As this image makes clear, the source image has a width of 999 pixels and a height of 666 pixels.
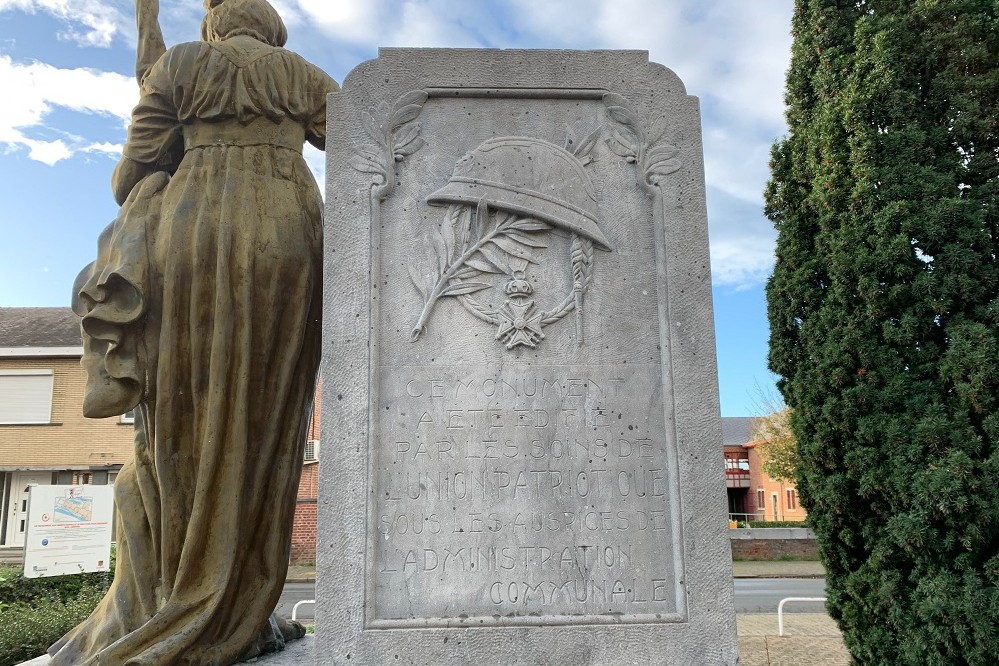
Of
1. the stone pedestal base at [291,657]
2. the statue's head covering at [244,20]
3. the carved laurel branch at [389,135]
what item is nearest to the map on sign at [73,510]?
the stone pedestal base at [291,657]

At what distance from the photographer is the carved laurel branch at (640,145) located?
3.48 metres

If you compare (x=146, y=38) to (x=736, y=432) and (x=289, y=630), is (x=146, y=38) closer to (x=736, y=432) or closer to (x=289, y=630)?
(x=289, y=630)

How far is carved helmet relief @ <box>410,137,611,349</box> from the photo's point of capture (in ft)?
10.8

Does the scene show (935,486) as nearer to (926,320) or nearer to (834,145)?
(926,320)

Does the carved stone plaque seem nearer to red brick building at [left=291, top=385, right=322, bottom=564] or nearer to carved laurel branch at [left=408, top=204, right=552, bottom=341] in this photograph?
carved laurel branch at [left=408, top=204, right=552, bottom=341]

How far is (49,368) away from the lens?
22922 mm

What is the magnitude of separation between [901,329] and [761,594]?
41.2 ft

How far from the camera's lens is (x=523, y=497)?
10.3 ft

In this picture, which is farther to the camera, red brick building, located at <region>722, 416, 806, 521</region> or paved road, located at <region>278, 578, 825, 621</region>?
red brick building, located at <region>722, 416, 806, 521</region>

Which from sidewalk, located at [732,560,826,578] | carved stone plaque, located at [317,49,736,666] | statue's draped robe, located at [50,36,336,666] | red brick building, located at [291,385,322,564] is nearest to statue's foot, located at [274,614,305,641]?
statue's draped robe, located at [50,36,336,666]

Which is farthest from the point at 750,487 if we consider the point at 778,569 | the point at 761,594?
the point at 761,594

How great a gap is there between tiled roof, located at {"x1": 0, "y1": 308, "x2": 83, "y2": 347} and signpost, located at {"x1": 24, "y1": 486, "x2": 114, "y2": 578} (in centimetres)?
1502

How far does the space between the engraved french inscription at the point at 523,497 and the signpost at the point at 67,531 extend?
8322mm


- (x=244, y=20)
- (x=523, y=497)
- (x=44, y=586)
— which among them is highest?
(x=244, y=20)
